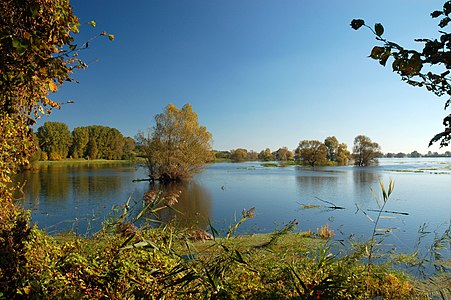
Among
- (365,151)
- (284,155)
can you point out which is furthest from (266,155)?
(365,151)

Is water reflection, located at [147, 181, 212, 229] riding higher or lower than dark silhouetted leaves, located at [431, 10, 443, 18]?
lower

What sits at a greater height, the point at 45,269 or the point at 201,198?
the point at 45,269

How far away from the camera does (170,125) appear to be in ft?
98.7

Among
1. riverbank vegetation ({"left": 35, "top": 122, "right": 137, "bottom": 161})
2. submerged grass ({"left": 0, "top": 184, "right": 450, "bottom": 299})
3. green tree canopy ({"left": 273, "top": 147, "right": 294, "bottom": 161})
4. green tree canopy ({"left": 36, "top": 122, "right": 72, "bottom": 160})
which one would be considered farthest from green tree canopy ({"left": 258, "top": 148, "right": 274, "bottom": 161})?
submerged grass ({"left": 0, "top": 184, "right": 450, "bottom": 299})

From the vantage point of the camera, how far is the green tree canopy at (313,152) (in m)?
77.4

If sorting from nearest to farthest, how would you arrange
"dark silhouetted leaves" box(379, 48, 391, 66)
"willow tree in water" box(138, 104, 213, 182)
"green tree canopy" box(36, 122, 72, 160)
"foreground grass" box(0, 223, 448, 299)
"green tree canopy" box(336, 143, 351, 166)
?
"dark silhouetted leaves" box(379, 48, 391, 66) → "foreground grass" box(0, 223, 448, 299) → "willow tree in water" box(138, 104, 213, 182) → "green tree canopy" box(36, 122, 72, 160) → "green tree canopy" box(336, 143, 351, 166)

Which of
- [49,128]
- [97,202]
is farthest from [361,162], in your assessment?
[49,128]

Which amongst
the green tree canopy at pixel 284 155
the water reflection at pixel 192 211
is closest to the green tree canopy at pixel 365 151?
the green tree canopy at pixel 284 155

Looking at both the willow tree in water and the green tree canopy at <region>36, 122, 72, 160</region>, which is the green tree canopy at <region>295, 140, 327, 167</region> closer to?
the willow tree in water

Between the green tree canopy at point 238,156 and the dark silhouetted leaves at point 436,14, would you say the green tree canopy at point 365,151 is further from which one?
the dark silhouetted leaves at point 436,14

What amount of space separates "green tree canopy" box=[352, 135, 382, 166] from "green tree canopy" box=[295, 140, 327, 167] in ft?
26.2

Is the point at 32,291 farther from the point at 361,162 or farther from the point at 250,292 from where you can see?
the point at 361,162

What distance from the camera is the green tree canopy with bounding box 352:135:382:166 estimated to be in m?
70.1

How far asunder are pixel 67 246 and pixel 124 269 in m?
1.31
